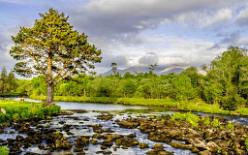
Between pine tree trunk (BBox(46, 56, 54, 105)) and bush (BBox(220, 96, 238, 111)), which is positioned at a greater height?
pine tree trunk (BBox(46, 56, 54, 105))

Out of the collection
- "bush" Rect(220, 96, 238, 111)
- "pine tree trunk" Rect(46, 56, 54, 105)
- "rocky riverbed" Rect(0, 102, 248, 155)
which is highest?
"pine tree trunk" Rect(46, 56, 54, 105)

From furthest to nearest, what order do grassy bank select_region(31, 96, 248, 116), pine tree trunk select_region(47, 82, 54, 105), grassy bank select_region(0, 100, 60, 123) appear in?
grassy bank select_region(31, 96, 248, 116), pine tree trunk select_region(47, 82, 54, 105), grassy bank select_region(0, 100, 60, 123)

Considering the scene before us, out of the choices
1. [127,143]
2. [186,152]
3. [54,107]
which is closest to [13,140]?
[127,143]

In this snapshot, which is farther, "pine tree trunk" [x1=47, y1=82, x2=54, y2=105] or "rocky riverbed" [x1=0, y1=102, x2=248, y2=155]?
"pine tree trunk" [x1=47, y1=82, x2=54, y2=105]

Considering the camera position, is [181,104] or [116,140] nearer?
[116,140]

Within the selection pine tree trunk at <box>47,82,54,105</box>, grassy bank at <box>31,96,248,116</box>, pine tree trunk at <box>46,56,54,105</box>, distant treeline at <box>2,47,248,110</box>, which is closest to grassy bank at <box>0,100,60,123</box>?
pine tree trunk at <box>47,82,54,105</box>

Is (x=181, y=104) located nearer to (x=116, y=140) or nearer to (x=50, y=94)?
(x=50, y=94)

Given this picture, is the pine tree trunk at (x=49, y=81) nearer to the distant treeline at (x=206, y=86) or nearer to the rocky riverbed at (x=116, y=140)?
the distant treeline at (x=206, y=86)

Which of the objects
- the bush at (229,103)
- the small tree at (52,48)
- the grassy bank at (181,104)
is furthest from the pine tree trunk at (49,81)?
the bush at (229,103)

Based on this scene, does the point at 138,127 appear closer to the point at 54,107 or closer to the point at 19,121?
the point at 19,121

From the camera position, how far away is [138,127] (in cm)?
5294

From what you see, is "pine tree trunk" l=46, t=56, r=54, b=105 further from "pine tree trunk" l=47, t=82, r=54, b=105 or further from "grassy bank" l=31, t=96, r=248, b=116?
"grassy bank" l=31, t=96, r=248, b=116

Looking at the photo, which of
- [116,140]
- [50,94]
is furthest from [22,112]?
[116,140]

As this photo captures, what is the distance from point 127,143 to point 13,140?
11.8m
